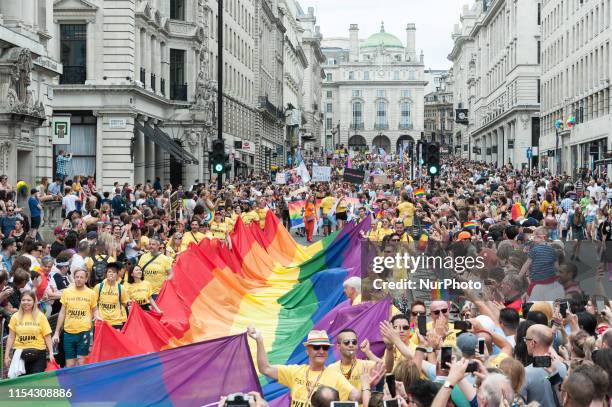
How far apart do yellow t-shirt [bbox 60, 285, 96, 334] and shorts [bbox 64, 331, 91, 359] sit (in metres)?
0.05

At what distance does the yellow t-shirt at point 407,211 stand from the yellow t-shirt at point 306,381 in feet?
58.0

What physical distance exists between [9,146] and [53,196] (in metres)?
1.69

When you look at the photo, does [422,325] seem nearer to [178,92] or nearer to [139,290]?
[139,290]

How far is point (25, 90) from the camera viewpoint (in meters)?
28.0

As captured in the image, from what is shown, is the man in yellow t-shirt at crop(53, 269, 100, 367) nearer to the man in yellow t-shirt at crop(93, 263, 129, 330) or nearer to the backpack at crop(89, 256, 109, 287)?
the man in yellow t-shirt at crop(93, 263, 129, 330)

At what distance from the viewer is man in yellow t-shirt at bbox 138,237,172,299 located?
16136mm

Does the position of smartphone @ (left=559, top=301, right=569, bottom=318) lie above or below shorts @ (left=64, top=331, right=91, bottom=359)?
above

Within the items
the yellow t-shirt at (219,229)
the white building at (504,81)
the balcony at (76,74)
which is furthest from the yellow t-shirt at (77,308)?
the white building at (504,81)

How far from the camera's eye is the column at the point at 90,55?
132 ft

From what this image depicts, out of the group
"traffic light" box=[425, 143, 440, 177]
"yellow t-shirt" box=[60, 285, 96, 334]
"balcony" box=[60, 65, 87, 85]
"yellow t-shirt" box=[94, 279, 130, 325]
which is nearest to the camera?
"yellow t-shirt" box=[60, 285, 96, 334]

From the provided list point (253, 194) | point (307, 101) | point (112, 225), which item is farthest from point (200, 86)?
point (307, 101)

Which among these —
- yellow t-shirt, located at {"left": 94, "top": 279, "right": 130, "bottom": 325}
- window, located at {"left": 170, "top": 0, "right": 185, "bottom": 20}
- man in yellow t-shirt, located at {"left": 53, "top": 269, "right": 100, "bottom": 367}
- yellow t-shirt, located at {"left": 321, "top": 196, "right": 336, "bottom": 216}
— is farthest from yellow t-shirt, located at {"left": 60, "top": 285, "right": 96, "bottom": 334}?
window, located at {"left": 170, "top": 0, "right": 185, "bottom": 20}

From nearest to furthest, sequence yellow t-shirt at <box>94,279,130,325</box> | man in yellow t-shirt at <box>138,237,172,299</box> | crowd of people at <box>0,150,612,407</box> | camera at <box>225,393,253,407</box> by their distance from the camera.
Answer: camera at <box>225,393,253,407</box> < crowd of people at <box>0,150,612,407</box> < yellow t-shirt at <box>94,279,130,325</box> < man in yellow t-shirt at <box>138,237,172,299</box>

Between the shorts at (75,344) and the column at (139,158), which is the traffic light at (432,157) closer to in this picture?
the column at (139,158)
